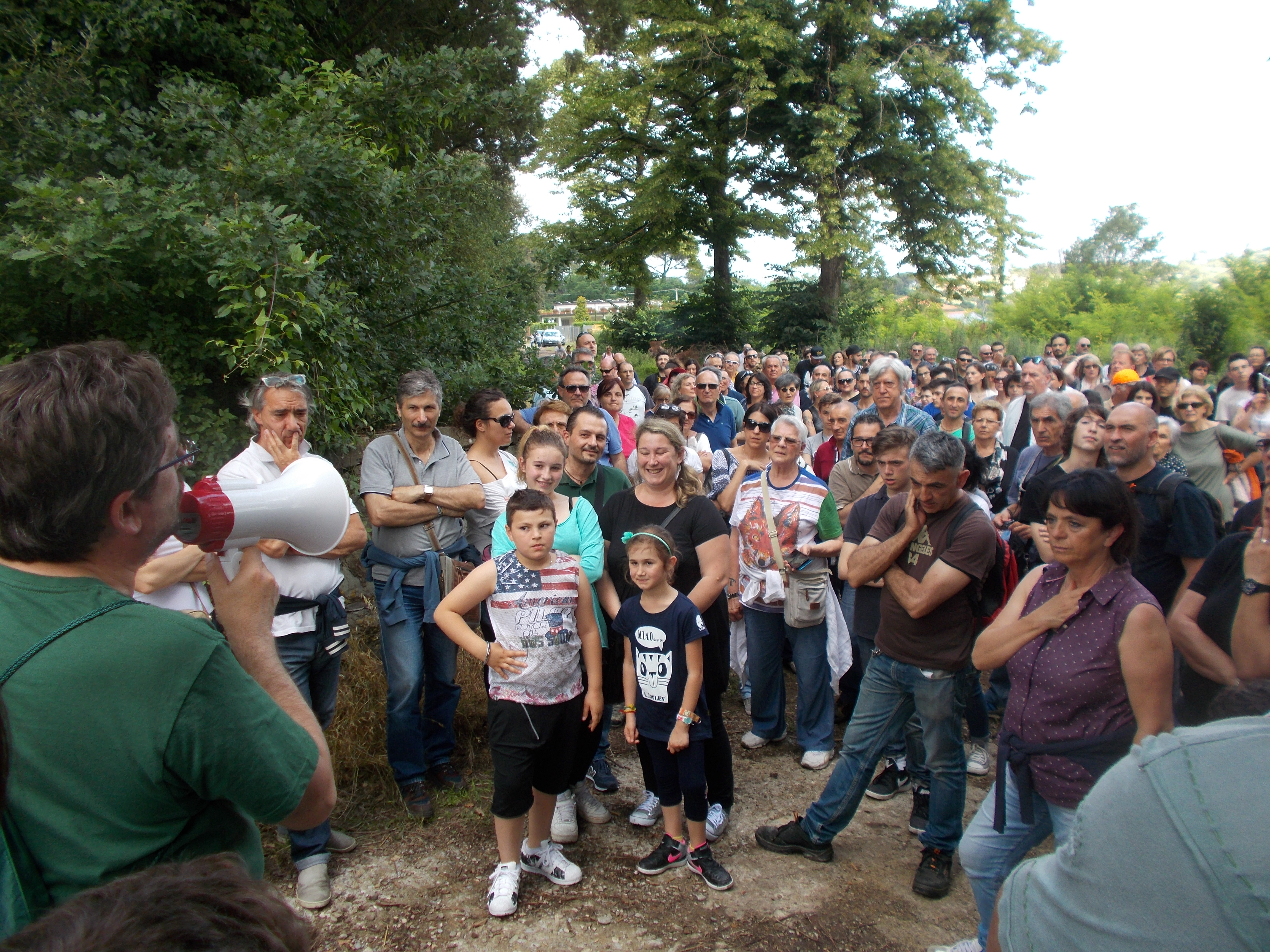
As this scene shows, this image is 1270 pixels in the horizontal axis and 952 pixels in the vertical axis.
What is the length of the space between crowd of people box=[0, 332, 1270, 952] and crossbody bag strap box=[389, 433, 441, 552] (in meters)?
0.01

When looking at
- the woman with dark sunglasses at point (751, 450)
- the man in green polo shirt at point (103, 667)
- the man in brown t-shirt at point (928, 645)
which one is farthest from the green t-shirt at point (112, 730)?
the woman with dark sunglasses at point (751, 450)

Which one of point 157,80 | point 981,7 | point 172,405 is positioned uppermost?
point 981,7

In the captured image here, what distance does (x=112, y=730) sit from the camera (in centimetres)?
113

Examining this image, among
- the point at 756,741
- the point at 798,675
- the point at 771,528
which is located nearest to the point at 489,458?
the point at 771,528

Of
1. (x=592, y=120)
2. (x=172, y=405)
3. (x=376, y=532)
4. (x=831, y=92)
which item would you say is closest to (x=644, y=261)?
(x=592, y=120)

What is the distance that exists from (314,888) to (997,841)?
2622 mm

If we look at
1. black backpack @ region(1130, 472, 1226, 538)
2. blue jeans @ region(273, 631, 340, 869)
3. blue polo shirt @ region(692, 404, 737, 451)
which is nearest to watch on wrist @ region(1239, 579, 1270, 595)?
black backpack @ region(1130, 472, 1226, 538)

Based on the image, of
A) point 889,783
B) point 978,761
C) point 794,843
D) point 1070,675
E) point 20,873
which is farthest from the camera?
point 978,761

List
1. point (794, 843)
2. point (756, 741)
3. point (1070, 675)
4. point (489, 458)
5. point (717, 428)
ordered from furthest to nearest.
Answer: point (717, 428)
point (756, 741)
point (489, 458)
point (794, 843)
point (1070, 675)

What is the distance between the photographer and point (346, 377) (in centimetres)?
486

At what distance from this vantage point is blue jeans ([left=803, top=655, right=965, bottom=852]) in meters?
3.14

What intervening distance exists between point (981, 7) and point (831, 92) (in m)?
4.25

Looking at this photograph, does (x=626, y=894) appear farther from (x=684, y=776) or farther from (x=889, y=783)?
→ (x=889, y=783)

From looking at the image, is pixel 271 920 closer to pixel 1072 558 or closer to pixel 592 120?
pixel 1072 558
